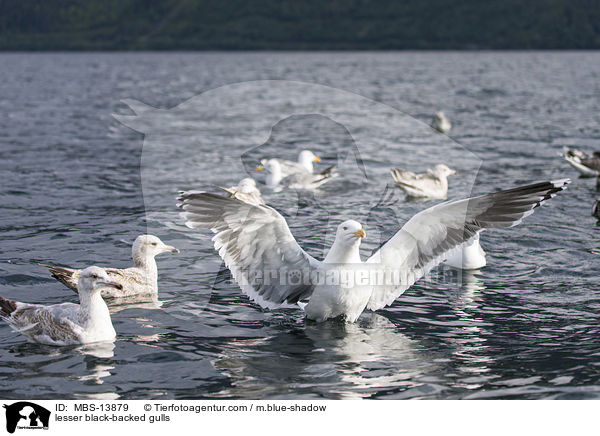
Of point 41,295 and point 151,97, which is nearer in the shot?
point 41,295

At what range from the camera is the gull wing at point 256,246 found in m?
10.4

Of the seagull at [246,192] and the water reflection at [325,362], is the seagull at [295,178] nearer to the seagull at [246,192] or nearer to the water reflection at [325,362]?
the seagull at [246,192]

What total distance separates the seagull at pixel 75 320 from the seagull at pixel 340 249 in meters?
1.62

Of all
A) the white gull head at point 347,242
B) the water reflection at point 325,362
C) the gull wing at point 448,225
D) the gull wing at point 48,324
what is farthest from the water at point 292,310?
the white gull head at point 347,242

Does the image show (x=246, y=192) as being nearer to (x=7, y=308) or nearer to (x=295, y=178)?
(x=295, y=178)

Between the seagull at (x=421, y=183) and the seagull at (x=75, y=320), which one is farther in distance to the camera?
the seagull at (x=421, y=183)

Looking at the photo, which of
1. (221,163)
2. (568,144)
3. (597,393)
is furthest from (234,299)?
(568,144)

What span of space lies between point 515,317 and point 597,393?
9.54 ft

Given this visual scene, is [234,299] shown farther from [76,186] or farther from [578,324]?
[76,186]

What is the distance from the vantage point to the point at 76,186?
73.3ft

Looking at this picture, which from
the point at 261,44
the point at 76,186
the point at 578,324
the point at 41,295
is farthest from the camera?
the point at 261,44

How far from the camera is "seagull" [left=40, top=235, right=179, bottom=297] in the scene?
12.5 m
